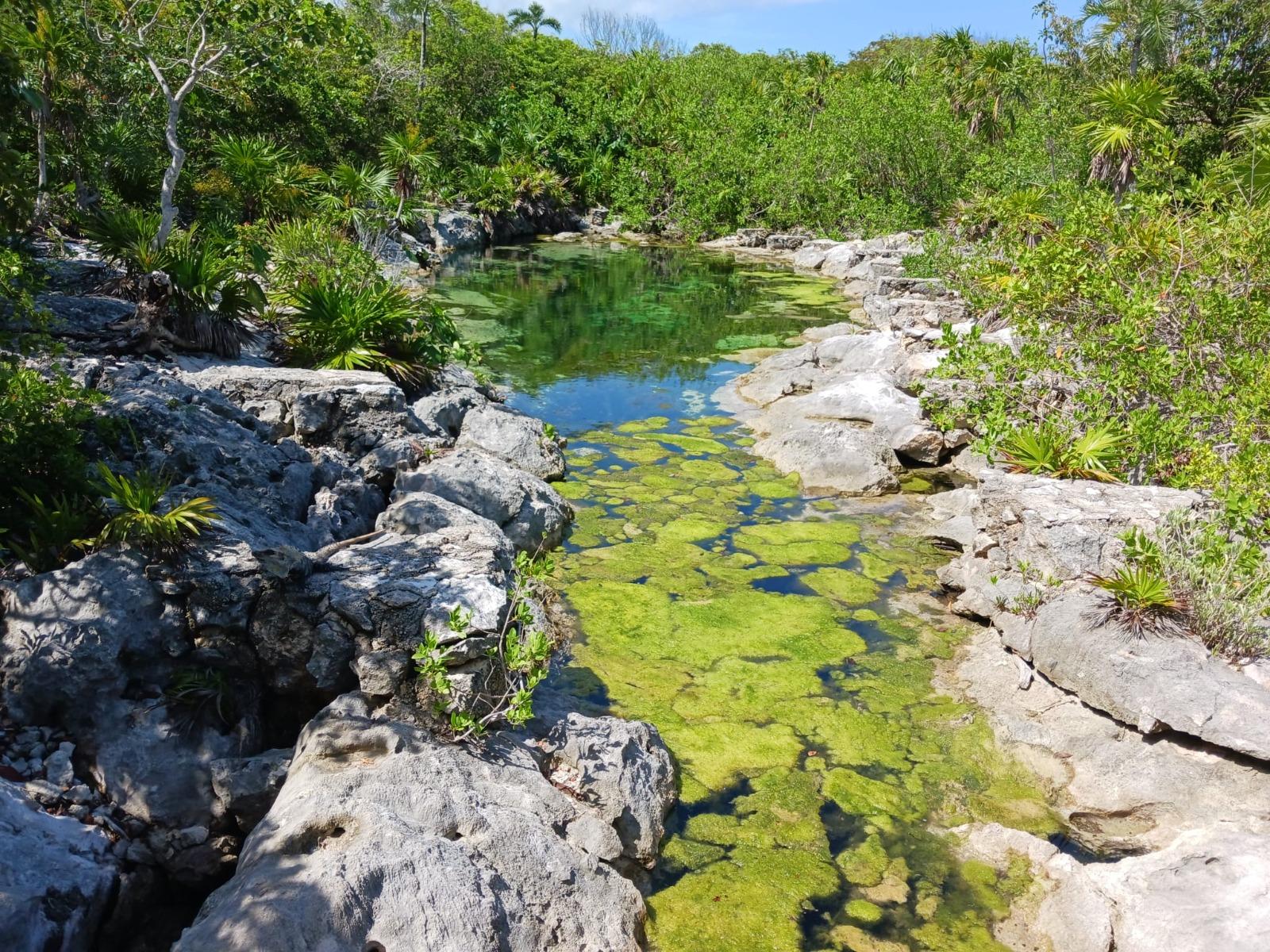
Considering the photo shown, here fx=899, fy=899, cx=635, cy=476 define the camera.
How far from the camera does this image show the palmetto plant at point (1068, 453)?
7867 mm

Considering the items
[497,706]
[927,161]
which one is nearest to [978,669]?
[497,706]

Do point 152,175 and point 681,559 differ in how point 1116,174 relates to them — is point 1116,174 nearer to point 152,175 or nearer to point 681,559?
point 681,559

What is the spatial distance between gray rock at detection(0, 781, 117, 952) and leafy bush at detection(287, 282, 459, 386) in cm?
669

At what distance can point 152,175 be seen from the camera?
13859mm

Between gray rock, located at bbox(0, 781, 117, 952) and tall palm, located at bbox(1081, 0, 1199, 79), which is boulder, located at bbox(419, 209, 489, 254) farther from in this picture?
gray rock, located at bbox(0, 781, 117, 952)

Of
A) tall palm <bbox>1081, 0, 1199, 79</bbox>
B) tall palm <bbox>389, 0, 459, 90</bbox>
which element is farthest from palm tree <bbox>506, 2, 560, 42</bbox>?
tall palm <bbox>1081, 0, 1199, 79</bbox>

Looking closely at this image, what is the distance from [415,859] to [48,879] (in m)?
1.48

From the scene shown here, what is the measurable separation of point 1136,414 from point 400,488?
6636 mm

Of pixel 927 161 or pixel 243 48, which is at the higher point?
pixel 927 161

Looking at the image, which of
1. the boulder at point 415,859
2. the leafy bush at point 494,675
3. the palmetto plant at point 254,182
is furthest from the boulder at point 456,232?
the boulder at point 415,859

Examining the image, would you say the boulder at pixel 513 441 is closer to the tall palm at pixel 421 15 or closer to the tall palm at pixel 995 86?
the tall palm at pixel 421 15

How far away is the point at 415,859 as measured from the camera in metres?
3.96

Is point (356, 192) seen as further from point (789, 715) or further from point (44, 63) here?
point (789, 715)

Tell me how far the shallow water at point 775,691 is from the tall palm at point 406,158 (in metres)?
14.4
